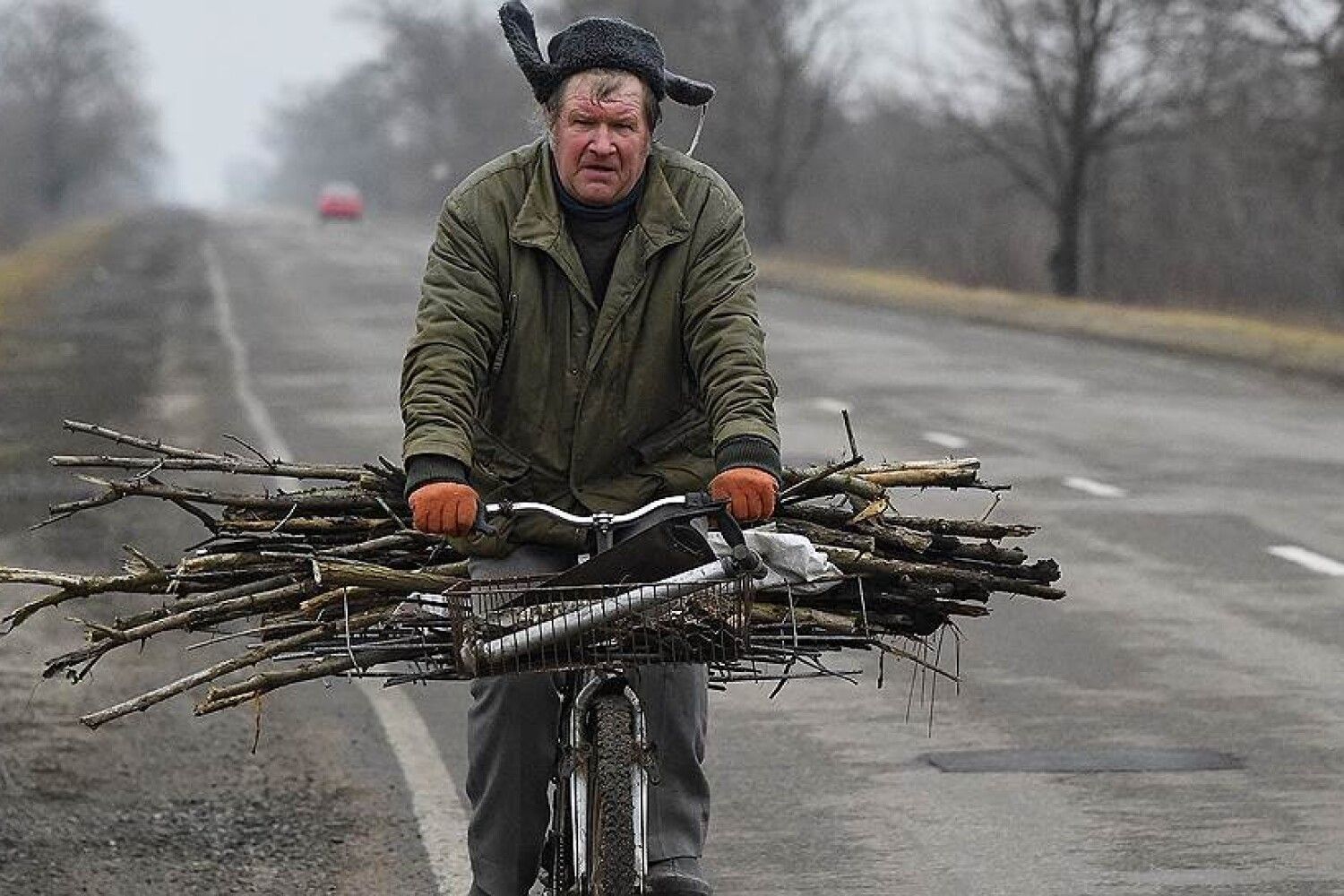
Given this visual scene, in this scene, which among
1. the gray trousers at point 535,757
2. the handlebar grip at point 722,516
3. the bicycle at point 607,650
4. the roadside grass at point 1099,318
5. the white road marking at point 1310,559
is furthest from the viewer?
the roadside grass at point 1099,318

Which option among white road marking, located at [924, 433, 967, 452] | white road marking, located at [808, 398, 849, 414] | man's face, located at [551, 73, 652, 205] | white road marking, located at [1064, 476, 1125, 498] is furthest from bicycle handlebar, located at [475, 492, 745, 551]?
white road marking, located at [808, 398, 849, 414]

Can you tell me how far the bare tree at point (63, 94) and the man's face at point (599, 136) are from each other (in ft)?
358

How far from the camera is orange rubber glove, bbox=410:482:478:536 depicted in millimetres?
4578

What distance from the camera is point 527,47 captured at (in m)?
5.13

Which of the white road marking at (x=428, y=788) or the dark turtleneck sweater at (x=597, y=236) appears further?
the white road marking at (x=428, y=788)

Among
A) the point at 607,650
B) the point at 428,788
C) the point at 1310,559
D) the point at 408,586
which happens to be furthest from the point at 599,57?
the point at 1310,559

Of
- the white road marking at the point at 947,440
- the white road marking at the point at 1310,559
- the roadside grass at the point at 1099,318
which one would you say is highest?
the roadside grass at the point at 1099,318

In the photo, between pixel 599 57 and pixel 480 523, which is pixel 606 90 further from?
pixel 480 523

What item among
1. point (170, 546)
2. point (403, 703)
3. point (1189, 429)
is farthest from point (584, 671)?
point (1189, 429)

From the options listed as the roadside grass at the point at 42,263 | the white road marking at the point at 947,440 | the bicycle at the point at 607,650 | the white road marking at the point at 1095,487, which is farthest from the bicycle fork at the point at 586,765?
the roadside grass at the point at 42,263

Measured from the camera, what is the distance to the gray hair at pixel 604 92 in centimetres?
491

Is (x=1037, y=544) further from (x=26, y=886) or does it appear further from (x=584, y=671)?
(x=584, y=671)

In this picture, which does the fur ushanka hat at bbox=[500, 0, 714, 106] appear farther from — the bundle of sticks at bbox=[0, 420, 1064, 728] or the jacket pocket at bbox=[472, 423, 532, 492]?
the bundle of sticks at bbox=[0, 420, 1064, 728]

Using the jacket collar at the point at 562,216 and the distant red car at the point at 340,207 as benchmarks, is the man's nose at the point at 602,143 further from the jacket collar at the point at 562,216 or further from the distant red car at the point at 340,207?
the distant red car at the point at 340,207
